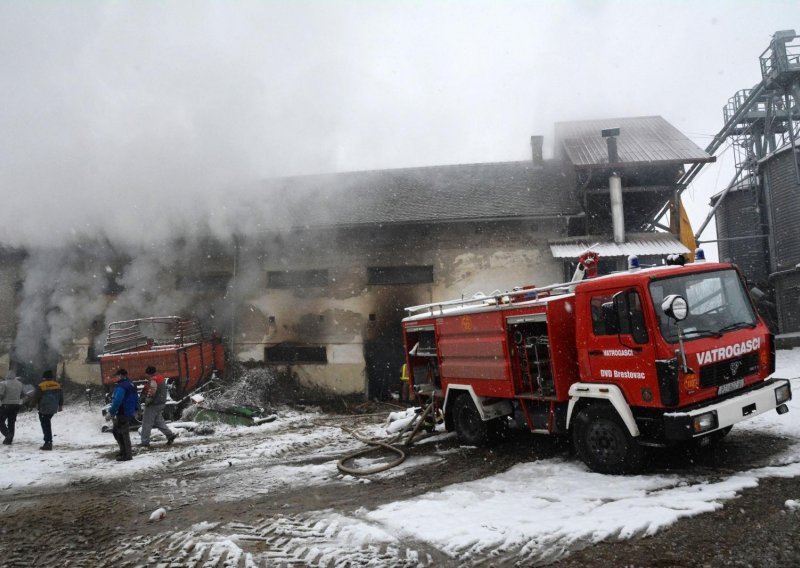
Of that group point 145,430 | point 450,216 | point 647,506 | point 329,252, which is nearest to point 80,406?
point 145,430

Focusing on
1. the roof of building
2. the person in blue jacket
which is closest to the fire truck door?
the person in blue jacket

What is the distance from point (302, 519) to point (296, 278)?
1136cm

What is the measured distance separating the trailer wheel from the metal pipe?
383 inches

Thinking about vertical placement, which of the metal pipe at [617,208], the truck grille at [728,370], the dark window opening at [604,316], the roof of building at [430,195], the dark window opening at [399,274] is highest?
the roof of building at [430,195]

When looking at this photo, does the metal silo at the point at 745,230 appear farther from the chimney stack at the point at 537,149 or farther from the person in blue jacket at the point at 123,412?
the person in blue jacket at the point at 123,412

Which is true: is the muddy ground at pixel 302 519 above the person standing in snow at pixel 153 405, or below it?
below

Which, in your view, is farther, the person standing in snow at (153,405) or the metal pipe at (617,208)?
the metal pipe at (617,208)

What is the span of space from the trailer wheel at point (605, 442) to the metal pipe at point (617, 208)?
9.72 metres

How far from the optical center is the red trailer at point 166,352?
37.0 feet

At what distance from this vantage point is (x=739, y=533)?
11.3ft

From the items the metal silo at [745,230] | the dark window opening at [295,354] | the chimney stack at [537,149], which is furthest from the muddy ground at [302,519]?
the metal silo at [745,230]

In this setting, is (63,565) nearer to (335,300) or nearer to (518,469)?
(518,469)

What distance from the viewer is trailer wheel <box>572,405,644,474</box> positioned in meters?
4.82

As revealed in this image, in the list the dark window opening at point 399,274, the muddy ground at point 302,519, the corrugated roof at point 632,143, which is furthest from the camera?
the dark window opening at point 399,274
